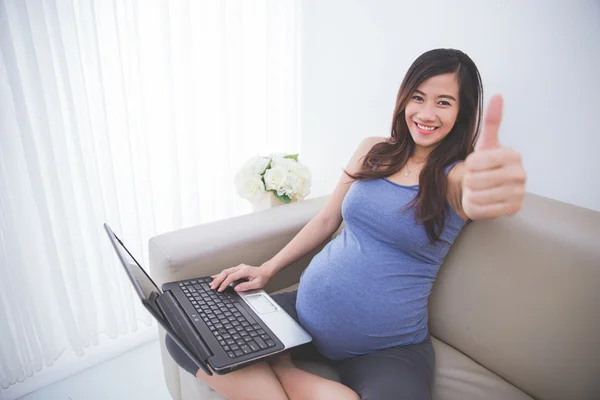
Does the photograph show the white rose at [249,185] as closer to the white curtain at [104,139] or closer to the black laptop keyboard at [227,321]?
the white curtain at [104,139]

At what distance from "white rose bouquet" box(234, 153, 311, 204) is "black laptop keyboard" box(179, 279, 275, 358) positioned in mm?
470

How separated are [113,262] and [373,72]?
53.1 inches

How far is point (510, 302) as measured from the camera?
1001 mm

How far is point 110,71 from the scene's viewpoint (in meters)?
1.45

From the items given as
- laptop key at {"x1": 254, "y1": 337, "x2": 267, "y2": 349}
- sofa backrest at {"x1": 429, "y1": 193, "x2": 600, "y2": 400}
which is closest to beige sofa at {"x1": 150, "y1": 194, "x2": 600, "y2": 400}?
sofa backrest at {"x1": 429, "y1": 193, "x2": 600, "y2": 400}

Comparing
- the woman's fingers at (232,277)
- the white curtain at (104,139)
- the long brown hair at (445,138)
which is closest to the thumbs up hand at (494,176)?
the long brown hair at (445,138)

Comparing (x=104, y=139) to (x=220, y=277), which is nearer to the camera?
(x=220, y=277)

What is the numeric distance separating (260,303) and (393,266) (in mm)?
395

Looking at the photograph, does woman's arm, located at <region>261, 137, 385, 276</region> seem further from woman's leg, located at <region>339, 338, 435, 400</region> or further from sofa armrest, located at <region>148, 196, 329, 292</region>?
woman's leg, located at <region>339, 338, 435, 400</region>

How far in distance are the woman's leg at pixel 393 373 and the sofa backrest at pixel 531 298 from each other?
162 mm

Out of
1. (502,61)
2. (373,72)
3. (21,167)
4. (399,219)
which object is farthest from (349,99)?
(21,167)

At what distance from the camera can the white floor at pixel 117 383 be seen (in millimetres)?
1509

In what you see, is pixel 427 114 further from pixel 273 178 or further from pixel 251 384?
Answer: pixel 251 384

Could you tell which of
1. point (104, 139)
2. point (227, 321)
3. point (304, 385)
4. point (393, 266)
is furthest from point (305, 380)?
point (104, 139)
